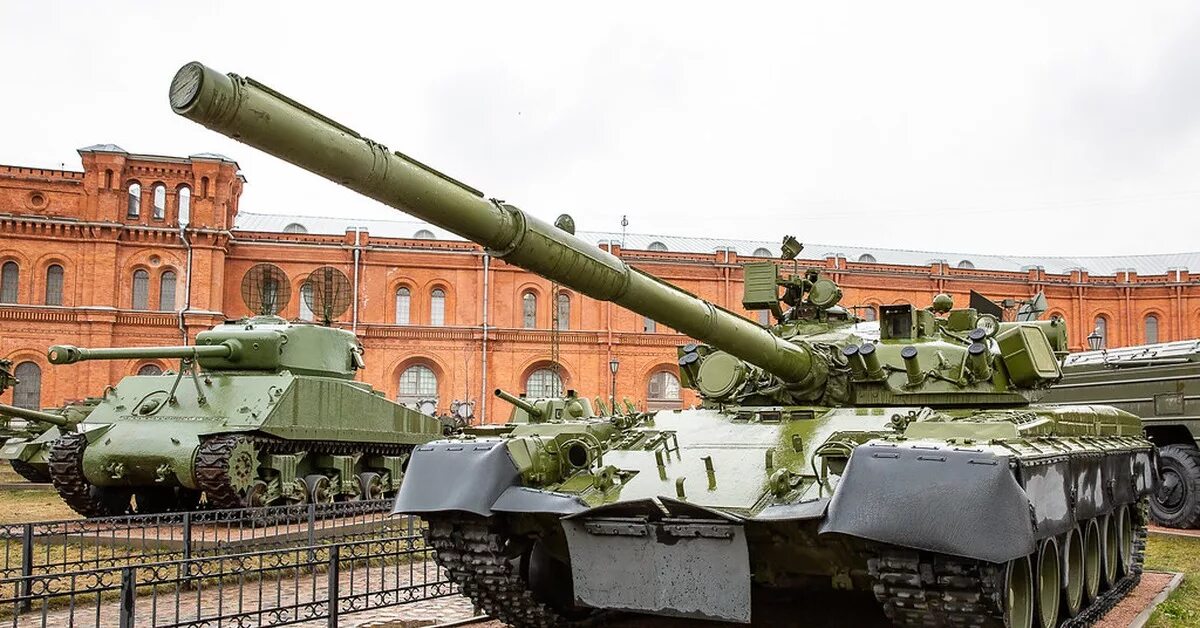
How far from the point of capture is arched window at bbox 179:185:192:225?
3872 cm

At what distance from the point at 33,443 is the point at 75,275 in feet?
65.3

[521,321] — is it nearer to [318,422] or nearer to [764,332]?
[318,422]

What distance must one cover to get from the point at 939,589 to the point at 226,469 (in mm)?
10311

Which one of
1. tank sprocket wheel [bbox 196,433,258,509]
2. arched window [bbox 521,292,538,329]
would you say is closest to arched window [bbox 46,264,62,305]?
arched window [bbox 521,292,538,329]

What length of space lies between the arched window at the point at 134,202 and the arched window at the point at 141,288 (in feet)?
7.00

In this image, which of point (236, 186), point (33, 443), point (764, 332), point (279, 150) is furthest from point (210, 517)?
point (236, 186)

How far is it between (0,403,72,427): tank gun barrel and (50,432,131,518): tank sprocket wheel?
71.5 inches

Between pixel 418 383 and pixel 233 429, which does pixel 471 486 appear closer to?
pixel 233 429

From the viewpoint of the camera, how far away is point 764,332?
800cm

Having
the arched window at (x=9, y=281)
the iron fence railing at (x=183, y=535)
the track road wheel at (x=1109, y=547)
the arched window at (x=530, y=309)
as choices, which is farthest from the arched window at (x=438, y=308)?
the track road wheel at (x=1109, y=547)

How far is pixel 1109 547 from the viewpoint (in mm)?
10305

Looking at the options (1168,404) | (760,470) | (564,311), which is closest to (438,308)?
(564,311)

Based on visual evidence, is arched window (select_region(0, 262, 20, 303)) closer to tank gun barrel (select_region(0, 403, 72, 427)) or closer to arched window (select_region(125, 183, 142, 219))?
arched window (select_region(125, 183, 142, 219))

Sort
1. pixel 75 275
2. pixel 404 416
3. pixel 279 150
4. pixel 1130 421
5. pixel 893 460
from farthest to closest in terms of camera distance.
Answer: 1. pixel 75 275
2. pixel 404 416
3. pixel 1130 421
4. pixel 893 460
5. pixel 279 150
